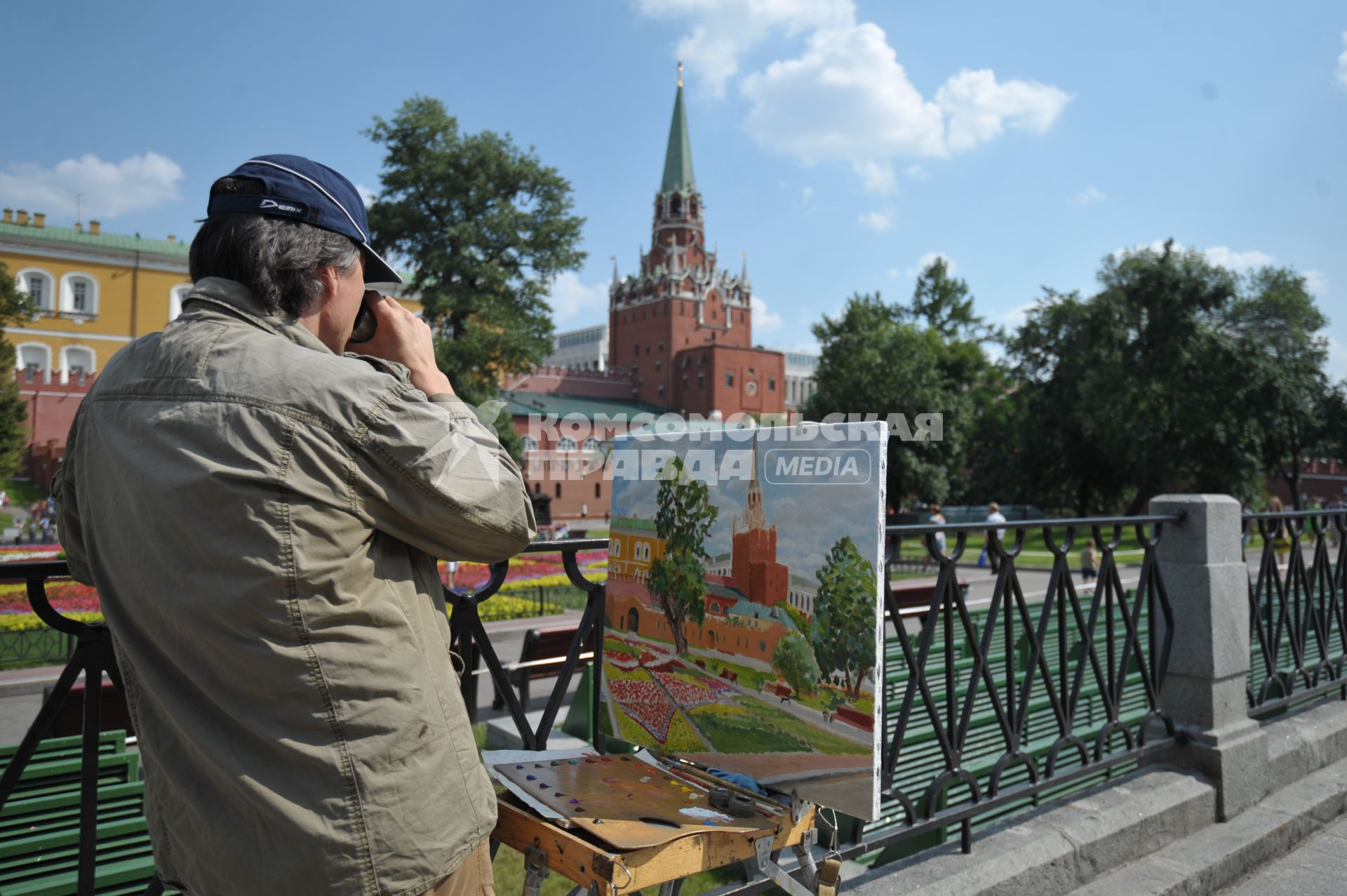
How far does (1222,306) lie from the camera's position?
34656mm

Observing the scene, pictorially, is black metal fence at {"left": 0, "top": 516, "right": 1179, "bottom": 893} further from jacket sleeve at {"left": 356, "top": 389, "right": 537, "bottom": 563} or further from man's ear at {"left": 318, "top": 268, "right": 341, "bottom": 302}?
man's ear at {"left": 318, "top": 268, "right": 341, "bottom": 302}

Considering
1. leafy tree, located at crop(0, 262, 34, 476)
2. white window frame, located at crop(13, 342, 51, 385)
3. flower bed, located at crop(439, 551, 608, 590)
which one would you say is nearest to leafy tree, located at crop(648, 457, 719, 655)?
flower bed, located at crop(439, 551, 608, 590)

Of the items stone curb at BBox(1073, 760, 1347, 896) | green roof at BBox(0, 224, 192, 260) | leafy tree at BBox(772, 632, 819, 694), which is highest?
green roof at BBox(0, 224, 192, 260)

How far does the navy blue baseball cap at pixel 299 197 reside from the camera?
1555 mm

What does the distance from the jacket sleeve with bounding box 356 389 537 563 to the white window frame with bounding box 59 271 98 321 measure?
63.8 meters

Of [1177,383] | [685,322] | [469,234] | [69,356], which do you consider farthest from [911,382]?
[69,356]

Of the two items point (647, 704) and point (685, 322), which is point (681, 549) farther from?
point (685, 322)

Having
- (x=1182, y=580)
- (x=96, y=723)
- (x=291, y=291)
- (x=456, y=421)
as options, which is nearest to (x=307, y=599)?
(x=456, y=421)

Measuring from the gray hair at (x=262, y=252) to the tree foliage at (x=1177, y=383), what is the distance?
120 feet

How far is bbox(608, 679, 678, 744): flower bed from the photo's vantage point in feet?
8.23

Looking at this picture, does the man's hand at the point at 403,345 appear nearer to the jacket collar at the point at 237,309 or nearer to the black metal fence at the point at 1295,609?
the jacket collar at the point at 237,309

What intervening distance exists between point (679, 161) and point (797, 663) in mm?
84474

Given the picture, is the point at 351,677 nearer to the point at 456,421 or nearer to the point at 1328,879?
the point at 456,421

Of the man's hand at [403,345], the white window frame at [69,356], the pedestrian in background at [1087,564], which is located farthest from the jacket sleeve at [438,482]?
the white window frame at [69,356]
